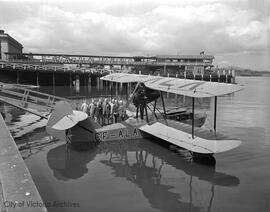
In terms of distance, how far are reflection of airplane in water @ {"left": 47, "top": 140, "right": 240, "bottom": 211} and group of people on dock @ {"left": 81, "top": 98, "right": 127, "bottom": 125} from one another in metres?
3.84

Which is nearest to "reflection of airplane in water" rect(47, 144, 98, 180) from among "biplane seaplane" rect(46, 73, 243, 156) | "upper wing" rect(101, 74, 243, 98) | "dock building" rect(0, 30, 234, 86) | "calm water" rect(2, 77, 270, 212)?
"calm water" rect(2, 77, 270, 212)

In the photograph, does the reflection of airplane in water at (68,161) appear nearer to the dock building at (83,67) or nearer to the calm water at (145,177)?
the calm water at (145,177)

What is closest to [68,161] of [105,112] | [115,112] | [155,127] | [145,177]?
[145,177]

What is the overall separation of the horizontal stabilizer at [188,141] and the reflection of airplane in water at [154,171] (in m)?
0.65

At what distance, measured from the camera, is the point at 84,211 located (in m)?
7.88

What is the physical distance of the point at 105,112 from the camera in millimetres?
19578

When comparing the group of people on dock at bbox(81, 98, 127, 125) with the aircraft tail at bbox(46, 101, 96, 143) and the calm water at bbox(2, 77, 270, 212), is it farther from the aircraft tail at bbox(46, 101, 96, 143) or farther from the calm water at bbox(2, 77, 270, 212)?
the aircraft tail at bbox(46, 101, 96, 143)

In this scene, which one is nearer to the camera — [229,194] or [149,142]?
[229,194]

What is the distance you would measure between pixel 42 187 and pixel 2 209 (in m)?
4.56

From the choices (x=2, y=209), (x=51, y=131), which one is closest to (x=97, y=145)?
(x=51, y=131)

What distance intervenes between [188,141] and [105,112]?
811 centimetres

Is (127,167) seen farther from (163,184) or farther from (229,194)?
(229,194)

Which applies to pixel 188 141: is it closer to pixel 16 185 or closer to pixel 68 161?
pixel 68 161

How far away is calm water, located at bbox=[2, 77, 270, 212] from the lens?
334 inches
